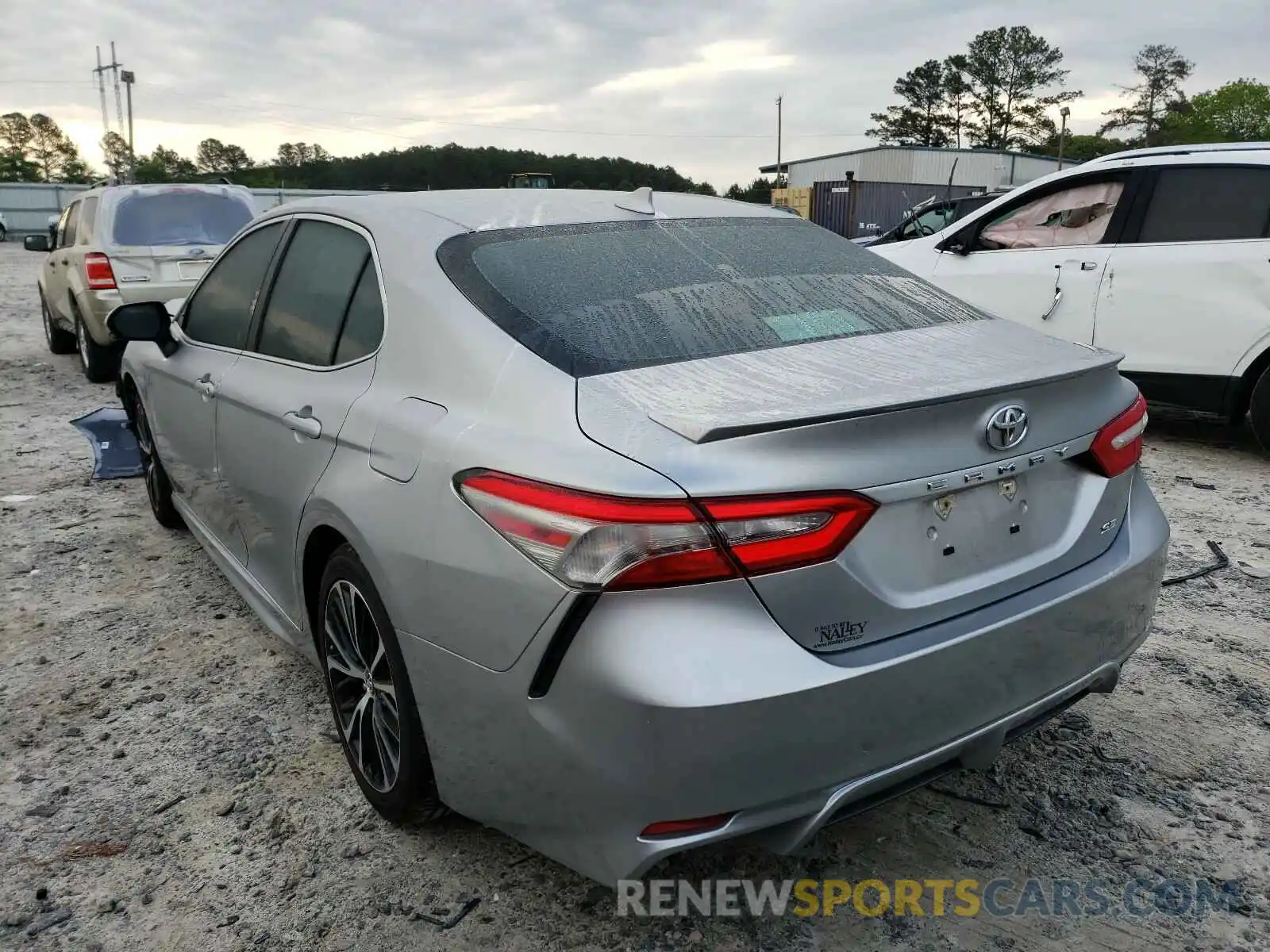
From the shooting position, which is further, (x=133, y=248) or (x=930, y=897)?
(x=133, y=248)

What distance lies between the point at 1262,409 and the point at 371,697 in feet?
17.8

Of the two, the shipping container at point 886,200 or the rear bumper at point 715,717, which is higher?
the shipping container at point 886,200

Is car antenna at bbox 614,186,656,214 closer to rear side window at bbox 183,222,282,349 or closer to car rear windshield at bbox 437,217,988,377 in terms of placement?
car rear windshield at bbox 437,217,988,377

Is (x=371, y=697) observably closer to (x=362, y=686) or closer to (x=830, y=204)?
(x=362, y=686)

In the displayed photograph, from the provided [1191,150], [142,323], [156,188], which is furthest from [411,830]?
[156,188]

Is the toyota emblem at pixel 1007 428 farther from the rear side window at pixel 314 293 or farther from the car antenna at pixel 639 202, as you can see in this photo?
the rear side window at pixel 314 293

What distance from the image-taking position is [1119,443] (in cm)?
Result: 233

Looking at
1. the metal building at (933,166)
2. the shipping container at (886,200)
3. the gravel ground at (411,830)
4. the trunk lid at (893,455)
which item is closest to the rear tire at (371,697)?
the gravel ground at (411,830)

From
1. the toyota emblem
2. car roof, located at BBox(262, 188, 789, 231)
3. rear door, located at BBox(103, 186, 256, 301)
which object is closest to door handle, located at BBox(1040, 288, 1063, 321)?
car roof, located at BBox(262, 188, 789, 231)

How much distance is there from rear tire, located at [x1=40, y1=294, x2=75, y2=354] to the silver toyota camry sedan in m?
9.57

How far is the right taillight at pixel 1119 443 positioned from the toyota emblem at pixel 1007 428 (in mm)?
301

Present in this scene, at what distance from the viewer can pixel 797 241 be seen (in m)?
3.00

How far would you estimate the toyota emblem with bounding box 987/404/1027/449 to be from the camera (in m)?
2.00

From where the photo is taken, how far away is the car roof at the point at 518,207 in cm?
273
